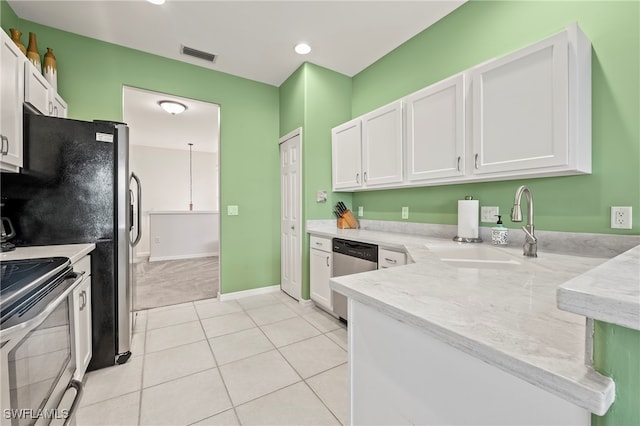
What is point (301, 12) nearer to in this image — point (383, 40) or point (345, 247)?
point (383, 40)

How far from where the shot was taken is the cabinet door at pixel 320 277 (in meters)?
2.75

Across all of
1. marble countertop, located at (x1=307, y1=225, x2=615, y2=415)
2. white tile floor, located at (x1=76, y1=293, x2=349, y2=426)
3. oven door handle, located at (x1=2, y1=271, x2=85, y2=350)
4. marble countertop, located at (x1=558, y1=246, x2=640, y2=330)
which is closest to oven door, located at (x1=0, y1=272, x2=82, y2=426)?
oven door handle, located at (x1=2, y1=271, x2=85, y2=350)

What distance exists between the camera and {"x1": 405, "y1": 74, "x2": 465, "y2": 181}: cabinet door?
1951 mm

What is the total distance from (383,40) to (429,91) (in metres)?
1.08

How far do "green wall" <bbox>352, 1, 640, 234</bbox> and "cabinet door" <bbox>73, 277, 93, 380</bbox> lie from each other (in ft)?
8.89

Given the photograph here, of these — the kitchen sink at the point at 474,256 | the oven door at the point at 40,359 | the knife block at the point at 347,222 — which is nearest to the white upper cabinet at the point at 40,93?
the oven door at the point at 40,359

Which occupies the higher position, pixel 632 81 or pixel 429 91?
pixel 429 91

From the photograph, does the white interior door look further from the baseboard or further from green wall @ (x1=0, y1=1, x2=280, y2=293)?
the baseboard

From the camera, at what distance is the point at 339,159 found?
3.17m

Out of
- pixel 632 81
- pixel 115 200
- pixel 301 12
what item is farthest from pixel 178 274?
pixel 632 81

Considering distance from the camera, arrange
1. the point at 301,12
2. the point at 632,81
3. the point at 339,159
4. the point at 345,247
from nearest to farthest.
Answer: the point at 632,81 → the point at 301,12 → the point at 345,247 → the point at 339,159

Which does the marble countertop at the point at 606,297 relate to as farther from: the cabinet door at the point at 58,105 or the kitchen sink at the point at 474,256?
the cabinet door at the point at 58,105

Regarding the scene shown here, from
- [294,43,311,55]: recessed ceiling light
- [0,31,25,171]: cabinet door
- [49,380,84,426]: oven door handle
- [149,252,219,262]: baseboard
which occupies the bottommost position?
[149,252,219,262]: baseboard

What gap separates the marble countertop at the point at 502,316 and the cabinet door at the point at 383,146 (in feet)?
4.94
